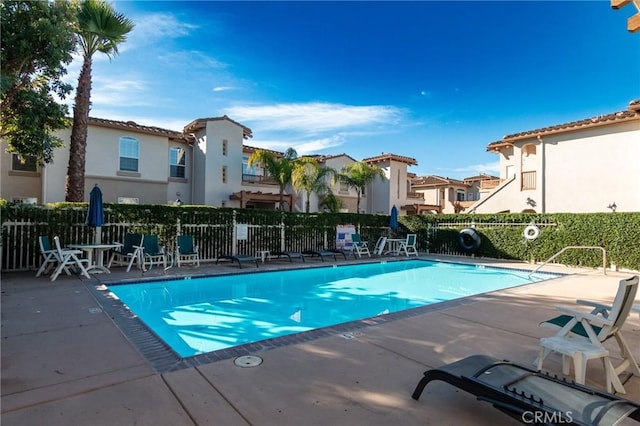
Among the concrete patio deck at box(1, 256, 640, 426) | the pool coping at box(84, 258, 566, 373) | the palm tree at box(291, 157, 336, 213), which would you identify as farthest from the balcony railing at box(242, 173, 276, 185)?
the concrete patio deck at box(1, 256, 640, 426)

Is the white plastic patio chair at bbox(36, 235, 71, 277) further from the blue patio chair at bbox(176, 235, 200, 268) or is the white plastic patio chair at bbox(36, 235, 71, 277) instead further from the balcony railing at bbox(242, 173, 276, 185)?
the balcony railing at bbox(242, 173, 276, 185)

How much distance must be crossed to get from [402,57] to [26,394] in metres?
16.3

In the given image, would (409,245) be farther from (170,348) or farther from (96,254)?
(170,348)

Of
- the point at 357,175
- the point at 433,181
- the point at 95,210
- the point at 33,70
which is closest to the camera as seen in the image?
the point at 33,70

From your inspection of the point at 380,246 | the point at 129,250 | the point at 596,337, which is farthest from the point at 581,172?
the point at 129,250

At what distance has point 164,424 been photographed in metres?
2.68

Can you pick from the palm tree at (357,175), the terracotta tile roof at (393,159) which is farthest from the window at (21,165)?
the terracotta tile roof at (393,159)

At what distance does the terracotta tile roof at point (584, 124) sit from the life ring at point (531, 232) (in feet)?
24.2

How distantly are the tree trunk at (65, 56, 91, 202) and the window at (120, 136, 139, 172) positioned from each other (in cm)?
→ 743

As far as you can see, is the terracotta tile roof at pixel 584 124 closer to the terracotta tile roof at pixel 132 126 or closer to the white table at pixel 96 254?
the terracotta tile roof at pixel 132 126

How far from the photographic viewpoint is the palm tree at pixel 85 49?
1285 centimetres

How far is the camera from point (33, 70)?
778 cm

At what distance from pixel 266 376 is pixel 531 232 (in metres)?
14.9

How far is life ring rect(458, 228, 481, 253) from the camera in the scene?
16.9 meters
